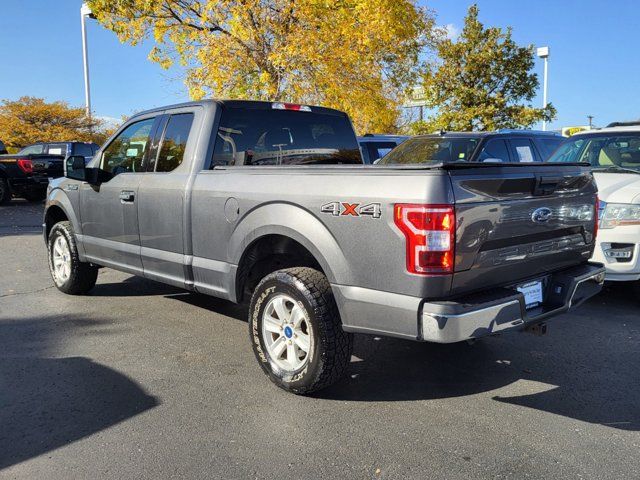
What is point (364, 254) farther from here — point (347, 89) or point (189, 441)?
point (347, 89)

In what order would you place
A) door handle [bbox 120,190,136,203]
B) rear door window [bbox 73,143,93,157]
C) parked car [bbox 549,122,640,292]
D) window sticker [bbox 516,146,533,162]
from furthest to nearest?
rear door window [bbox 73,143,93,157], window sticker [bbox 516,146,533,162], parked car [bbox 549,122,640,292], door handle [bbox 120,190,136,203]

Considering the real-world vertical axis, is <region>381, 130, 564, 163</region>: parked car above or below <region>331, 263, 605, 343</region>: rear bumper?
above

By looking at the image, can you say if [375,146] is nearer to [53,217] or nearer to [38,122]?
[53,217]

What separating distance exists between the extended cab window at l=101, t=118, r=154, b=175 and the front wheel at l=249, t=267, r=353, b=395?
215cm

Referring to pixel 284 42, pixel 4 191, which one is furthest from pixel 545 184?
pixel 4 191

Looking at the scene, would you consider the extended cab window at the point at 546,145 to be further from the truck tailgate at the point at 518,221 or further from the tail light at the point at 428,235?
the tail light at the point at 428,235

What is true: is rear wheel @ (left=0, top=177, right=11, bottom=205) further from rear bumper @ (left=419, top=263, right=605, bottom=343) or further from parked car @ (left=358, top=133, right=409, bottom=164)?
rear bumper @ (left=419, top=263, right=605, bottom=343)

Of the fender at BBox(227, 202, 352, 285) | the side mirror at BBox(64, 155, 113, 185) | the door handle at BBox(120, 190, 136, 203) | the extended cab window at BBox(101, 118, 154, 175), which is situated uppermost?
the extended cab window at BBox(101, 118, 154, 175)

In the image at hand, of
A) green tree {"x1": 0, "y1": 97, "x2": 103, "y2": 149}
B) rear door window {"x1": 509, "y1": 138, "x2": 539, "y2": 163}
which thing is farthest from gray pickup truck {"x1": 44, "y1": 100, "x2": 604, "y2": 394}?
green tree {"x1": 0, "y1": 97, "x2": 103, "y2": 149}

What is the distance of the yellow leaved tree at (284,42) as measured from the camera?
1255 centimetres

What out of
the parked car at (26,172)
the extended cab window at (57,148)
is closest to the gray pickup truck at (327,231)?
the parked car at (26,172)

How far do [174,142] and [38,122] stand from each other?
27.6 metres

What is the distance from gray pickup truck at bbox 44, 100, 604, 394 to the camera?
3104 millimetres

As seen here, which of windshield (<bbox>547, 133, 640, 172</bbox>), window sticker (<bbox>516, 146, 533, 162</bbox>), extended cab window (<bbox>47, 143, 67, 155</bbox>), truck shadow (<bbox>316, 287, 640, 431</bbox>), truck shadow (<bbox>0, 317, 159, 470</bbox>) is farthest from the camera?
extended cab window (<bbox>47, 143, 67, 155</bbox>)
